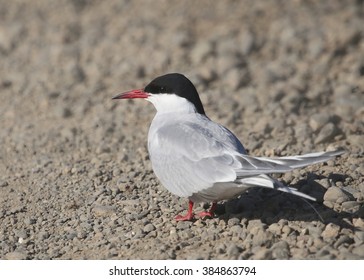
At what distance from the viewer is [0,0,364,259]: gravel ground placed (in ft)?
16.0

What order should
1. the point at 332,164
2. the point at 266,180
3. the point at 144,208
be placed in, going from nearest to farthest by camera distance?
the point at 266,180, the point at 144,208, the point at 332,164

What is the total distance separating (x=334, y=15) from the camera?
10.2m

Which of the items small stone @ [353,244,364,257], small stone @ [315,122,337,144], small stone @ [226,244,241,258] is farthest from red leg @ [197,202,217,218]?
small stone @ [315,122,337,144]

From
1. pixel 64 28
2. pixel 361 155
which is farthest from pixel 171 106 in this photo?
pixel 64 28

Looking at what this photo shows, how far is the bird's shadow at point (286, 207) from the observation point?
4.92 m

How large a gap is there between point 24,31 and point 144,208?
5.49m

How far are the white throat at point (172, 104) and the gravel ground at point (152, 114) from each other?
2.33 feet

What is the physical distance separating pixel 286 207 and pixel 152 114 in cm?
288

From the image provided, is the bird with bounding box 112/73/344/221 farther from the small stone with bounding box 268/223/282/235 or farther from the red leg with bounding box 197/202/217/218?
the small stone with bounding box 268/223/282/235

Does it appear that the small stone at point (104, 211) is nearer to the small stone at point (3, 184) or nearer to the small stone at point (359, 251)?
the small stone at point (3, 184)

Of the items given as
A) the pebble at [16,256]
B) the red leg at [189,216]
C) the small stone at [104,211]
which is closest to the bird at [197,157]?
the red leg at [189,216]

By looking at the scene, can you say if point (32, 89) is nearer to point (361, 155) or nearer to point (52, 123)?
point (52, 123)

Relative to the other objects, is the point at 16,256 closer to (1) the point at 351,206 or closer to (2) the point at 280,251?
(2) the point at 280,251

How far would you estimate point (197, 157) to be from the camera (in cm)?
486
